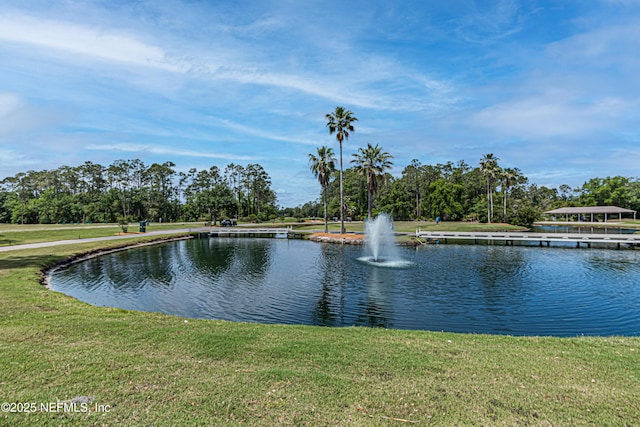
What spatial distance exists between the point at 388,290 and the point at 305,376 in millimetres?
11697

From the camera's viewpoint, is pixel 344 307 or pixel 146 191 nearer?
pixel 344 307

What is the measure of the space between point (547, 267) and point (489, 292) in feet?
33.2

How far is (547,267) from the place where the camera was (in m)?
23.2

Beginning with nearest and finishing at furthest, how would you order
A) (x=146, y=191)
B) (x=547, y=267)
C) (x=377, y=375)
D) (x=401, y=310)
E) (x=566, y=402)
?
(x=566, y=402) < (x=377, y=375) < (x=401, y=310) < (x=547, y=267) < (x=146, y=191)

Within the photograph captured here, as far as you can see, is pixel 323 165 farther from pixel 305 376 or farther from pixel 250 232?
pixel 305 376

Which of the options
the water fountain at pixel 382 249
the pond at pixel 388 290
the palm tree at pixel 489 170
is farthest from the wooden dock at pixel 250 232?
the palm tree at pixel 489 170

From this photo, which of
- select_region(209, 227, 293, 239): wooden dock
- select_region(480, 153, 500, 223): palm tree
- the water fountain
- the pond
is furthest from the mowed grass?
select_region(480, 153, 500, 223): palm tree

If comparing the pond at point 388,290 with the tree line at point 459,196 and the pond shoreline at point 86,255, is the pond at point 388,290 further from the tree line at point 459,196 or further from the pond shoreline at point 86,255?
the tree line at point 459,196

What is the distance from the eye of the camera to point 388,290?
54.5 feet

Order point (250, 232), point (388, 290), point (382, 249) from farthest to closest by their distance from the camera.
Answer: point (250, 232) < point (382, 249) < point (388, 290)

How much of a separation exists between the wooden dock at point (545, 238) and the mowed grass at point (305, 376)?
33835 mm

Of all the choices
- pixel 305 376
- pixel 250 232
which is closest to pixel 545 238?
pixel 250 232

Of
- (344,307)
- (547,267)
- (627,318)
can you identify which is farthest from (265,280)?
(547,267)

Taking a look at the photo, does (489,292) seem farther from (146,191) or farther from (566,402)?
(146,191)
